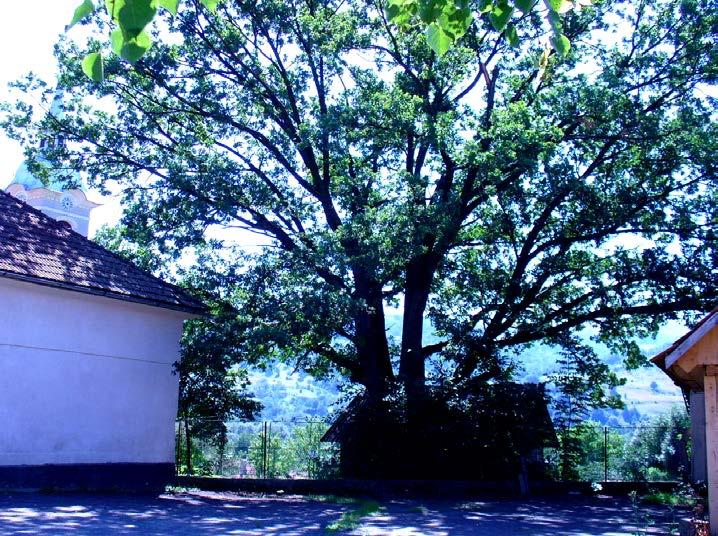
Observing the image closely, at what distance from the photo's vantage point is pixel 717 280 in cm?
2245

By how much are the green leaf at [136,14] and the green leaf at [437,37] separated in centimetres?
182

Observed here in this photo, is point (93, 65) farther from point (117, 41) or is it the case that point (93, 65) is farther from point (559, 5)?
point (559, 5)

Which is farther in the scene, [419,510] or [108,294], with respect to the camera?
[108,294]

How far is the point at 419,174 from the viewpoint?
79.6 feet

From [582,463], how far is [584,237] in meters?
6.20

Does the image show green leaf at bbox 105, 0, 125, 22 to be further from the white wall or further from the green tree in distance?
the green tree in distance

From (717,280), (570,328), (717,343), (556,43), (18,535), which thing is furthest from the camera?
(570,328)

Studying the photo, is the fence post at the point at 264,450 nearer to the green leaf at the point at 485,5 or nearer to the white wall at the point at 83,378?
the white wall at the point at 83,378

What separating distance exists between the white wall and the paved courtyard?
1.56m

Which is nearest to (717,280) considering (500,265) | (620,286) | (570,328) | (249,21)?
(620,286)

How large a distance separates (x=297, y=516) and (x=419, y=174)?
11782mm

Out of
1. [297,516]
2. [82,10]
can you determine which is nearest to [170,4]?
[82,10]

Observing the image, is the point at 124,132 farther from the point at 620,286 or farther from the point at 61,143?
the point at 620,286

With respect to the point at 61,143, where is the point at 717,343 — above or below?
below
